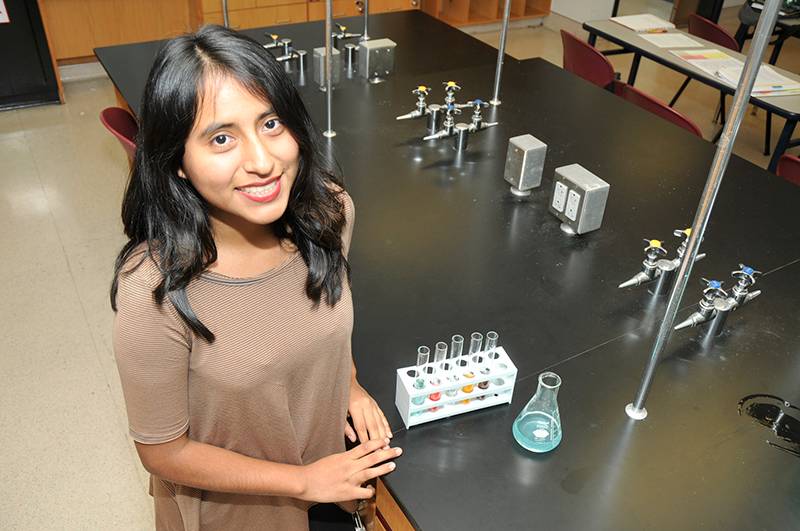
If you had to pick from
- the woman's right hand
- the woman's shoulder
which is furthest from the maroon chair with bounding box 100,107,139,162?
the woman's right hand

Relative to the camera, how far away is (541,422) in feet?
4.05

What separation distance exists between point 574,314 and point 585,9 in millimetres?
5026

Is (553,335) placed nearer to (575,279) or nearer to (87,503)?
(575,279)

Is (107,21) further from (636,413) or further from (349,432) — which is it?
(636,413)

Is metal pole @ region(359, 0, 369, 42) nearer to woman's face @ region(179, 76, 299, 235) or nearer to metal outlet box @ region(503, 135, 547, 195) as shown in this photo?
metal outlet box @ region(503, 135, 547, 195)

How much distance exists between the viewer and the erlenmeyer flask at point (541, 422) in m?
1.19

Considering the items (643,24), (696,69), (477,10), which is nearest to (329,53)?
(696,69)

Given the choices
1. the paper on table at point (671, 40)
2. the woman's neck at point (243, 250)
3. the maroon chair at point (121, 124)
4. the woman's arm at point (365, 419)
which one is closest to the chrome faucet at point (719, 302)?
the woman's arm at point (365, 419)

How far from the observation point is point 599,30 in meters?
3.76

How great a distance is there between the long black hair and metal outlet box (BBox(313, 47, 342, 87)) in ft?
4.85

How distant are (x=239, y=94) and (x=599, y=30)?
10.7ft

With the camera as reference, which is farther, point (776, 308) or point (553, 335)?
point (776, 308)

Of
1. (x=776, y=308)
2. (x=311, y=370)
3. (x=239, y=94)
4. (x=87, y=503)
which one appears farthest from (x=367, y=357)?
(x=87, y=503)

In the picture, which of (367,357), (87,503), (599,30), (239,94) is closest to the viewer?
(239,94)
